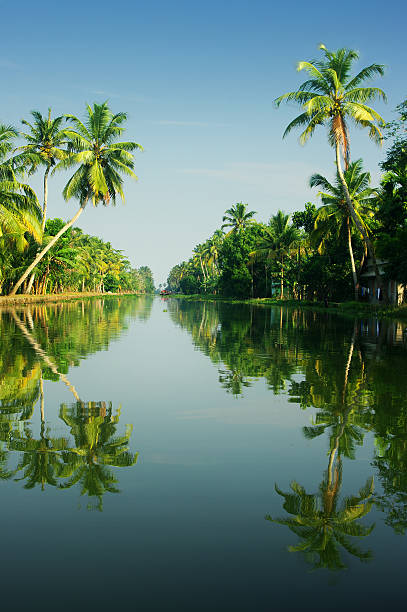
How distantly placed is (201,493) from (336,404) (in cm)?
383

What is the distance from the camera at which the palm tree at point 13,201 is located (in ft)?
107

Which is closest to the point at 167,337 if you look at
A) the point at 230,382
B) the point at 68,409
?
the point at 230,382

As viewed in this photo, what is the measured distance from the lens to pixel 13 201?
33625 mm

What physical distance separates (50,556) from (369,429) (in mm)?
4177

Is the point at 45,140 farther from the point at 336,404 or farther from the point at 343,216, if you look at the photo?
the point at 336,404

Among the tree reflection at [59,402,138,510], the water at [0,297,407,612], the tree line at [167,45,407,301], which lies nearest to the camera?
the water at [0,297,407,612]

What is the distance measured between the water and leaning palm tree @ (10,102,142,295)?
105 ft

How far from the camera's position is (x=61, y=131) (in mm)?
40469

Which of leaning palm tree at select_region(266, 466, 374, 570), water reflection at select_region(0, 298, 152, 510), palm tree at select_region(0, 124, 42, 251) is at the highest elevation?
palm tree at select_region(0, 124, 42, 251)

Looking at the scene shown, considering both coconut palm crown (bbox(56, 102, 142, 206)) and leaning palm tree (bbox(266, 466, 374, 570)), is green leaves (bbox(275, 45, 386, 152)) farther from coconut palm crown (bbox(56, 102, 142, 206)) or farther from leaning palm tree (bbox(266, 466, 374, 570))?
leaning palm tree (bbox(266, 466, 374, 570))

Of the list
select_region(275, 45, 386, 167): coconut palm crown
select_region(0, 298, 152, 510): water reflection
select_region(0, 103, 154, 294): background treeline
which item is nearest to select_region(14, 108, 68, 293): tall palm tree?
select_region(0, 103, 154, 294): background treeline

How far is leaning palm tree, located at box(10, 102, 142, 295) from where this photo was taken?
3828cm

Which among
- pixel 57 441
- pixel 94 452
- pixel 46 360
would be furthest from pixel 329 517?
pixel 46 360

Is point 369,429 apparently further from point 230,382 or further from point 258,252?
point 258,252
